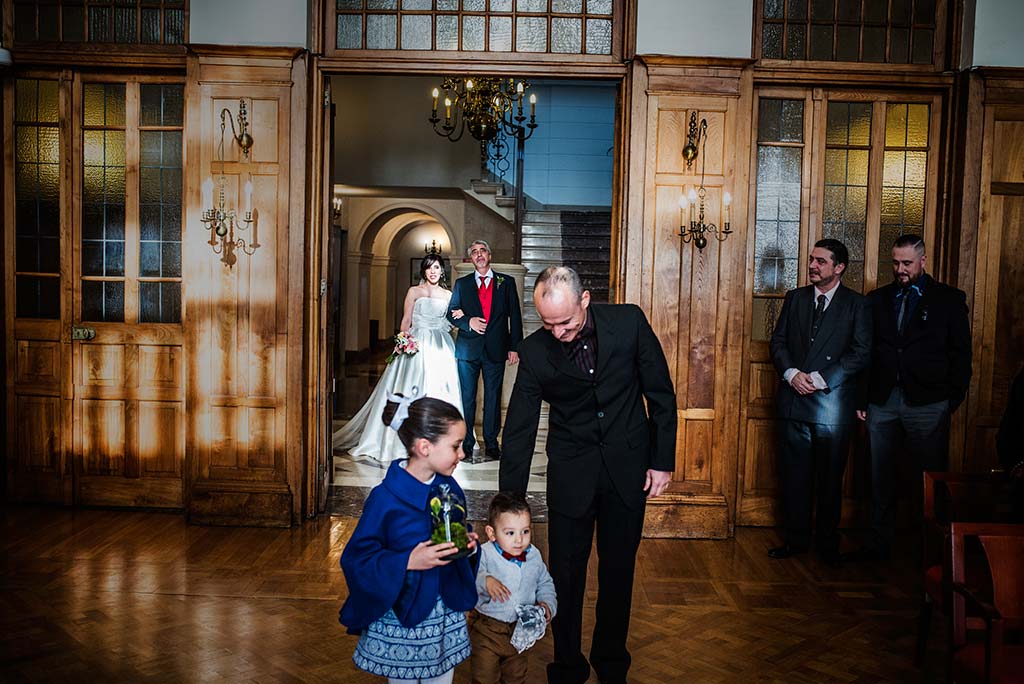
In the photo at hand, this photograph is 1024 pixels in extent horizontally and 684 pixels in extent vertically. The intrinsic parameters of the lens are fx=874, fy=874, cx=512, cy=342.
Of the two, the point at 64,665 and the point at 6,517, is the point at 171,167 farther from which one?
the point at 64,665

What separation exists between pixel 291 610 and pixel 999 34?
A: 5.42 meters

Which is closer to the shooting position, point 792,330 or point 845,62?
point 792,330

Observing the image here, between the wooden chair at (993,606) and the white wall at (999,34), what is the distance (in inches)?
146

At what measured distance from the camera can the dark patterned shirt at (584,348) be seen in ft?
10.9

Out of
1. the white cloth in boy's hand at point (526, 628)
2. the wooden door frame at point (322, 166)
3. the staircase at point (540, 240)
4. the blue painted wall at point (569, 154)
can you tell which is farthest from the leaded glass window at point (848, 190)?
the blue painted wall at point (569, 154)

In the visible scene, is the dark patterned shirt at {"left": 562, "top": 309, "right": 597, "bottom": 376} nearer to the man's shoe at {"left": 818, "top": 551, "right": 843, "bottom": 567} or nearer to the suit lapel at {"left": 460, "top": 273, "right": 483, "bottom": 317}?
the man's shoe at {"left": 818, "top": 551, "right": 843, "bottom": 567}

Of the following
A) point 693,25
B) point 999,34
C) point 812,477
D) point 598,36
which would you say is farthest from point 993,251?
point 598,36

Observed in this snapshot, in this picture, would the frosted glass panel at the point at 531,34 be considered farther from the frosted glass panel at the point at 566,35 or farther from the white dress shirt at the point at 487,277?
the white dress shirt at the point at 487,277

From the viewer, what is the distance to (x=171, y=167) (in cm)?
591

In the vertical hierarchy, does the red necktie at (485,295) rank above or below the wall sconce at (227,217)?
below

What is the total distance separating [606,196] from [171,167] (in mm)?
9563

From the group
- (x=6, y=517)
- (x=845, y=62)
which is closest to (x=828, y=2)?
(x=845, y=62)

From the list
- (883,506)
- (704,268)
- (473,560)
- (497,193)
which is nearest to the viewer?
(473,560)

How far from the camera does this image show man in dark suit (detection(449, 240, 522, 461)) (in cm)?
739
